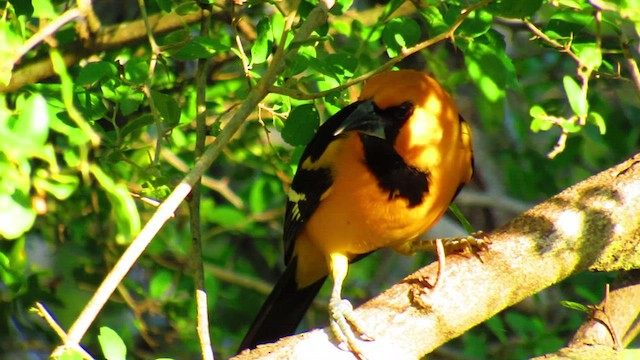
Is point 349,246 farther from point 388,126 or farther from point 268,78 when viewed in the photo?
point 268,78

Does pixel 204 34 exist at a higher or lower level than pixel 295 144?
higher

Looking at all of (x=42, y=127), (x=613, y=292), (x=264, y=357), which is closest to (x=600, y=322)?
(x=613, y=292)

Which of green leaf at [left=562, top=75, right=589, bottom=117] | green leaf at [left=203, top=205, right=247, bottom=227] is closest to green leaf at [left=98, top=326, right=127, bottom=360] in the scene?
green leaf at [left=562, top=75, right=589, bottom=117]

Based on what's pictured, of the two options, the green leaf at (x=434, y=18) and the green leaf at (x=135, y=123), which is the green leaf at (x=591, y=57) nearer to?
the green leaf at (x=434, y=18)

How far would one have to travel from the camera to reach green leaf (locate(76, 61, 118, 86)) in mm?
2836

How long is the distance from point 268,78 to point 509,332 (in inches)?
127

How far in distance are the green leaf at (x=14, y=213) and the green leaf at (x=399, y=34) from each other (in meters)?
1.39

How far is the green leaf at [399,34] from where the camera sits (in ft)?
10.1

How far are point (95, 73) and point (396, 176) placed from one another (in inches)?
41.6

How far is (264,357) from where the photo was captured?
2.48 metres

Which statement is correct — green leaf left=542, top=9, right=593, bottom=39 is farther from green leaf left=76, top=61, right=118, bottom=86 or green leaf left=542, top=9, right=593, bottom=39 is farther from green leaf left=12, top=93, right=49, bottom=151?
green leaf left=12, top=93, right=49, bottom=151

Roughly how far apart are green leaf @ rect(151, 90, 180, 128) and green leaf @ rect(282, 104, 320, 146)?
1.23 feet

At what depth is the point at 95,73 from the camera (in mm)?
2850

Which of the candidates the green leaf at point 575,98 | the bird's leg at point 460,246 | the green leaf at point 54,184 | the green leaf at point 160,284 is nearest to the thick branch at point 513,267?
the bird's leg at point 460,246
